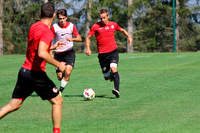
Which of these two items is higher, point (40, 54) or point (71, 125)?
point (40, 54)

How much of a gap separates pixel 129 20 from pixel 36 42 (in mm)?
41002

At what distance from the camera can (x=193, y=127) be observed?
7516 millimetres

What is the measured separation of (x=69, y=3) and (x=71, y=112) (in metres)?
41.0

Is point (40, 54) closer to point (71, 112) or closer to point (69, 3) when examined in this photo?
point (71, 112)

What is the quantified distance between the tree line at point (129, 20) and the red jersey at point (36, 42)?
38.2m

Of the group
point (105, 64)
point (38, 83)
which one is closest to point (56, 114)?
point (38, 83)

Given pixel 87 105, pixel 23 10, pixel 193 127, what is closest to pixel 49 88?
pixel 193 127

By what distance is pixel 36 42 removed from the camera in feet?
21.7

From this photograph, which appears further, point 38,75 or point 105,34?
point 105,34

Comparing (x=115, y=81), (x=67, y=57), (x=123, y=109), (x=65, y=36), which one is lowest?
(x=123, y=109)

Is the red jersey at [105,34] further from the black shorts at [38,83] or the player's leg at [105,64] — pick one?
the black shorts at [38,83]


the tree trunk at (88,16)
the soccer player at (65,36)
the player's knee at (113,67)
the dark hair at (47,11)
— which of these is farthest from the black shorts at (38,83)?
the tree trunk at (88,16)

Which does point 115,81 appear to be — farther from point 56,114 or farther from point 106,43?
point 56,114

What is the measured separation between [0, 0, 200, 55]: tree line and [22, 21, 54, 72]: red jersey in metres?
38.2
